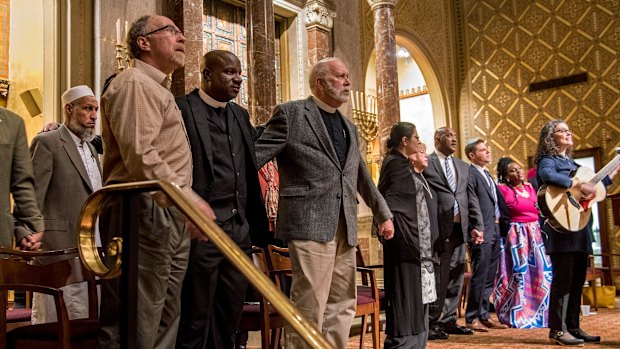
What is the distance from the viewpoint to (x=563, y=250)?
430cm

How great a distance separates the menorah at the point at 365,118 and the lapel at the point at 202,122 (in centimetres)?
584

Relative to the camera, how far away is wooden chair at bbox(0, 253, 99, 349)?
2.12m

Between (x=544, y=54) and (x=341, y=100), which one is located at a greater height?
(x=544, y=54)

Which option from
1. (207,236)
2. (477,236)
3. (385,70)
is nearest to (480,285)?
(477,236)

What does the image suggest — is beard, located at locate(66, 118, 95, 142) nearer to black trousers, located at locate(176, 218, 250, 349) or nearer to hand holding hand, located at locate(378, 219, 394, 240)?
black trousers, located at locate(176, 218, 250, 349)

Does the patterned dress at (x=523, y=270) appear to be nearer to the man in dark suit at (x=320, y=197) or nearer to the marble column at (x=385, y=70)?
the marble column at (x=385, y=70)

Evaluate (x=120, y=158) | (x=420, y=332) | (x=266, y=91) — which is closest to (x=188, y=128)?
(x=120, y=158)

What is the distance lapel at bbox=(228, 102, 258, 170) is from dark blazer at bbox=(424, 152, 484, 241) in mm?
2310

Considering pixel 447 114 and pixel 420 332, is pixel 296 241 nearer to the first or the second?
pixel 420 332

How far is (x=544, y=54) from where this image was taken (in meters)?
10.8

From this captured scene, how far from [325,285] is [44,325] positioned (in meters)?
1.12

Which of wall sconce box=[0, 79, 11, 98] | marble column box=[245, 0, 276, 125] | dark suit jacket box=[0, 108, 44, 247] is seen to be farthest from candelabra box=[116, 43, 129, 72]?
dark suit jacket box=[0, 108, 44, 247]

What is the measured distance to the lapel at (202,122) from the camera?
7.89 feet

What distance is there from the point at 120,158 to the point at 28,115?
14.7ft
